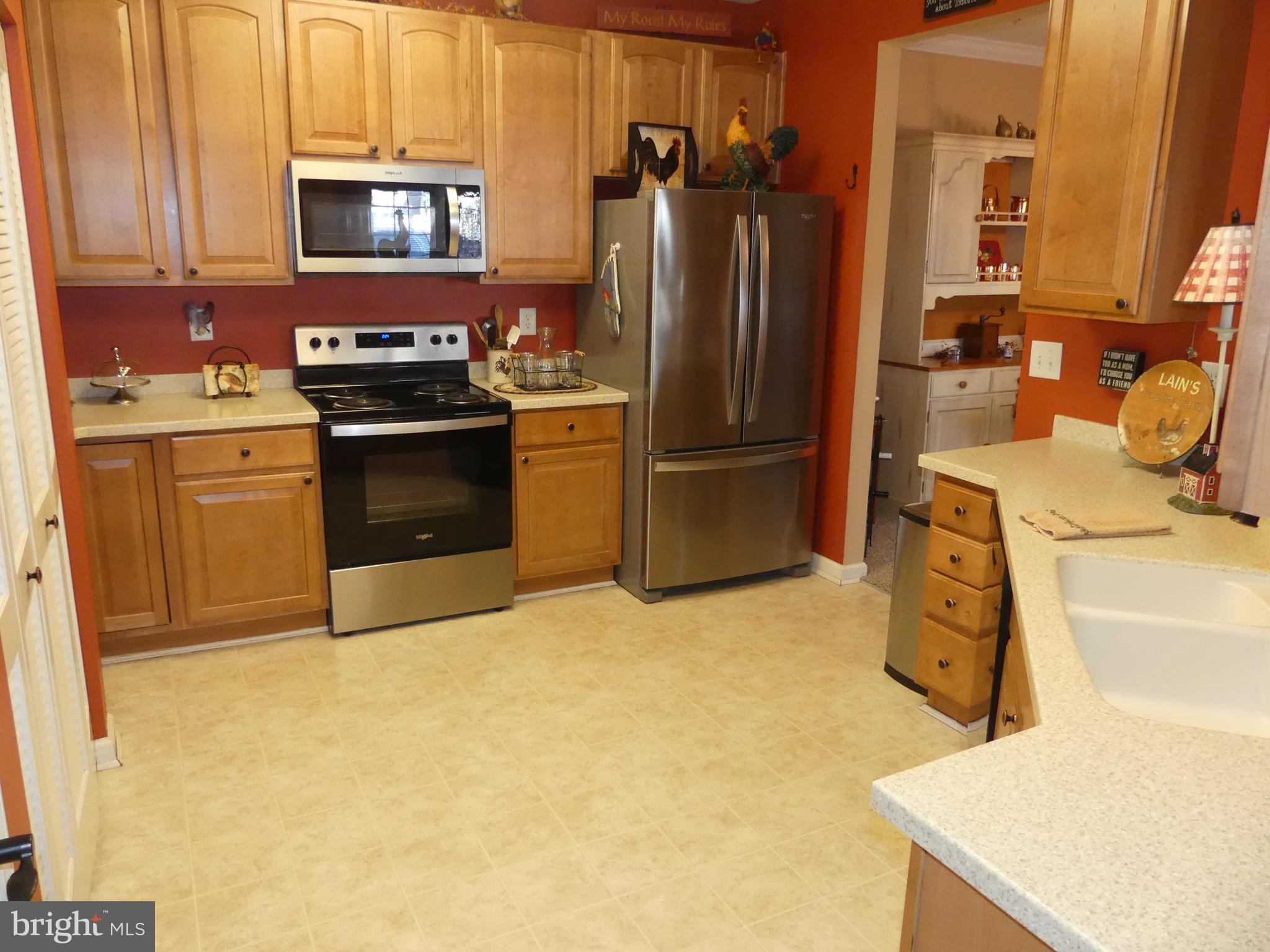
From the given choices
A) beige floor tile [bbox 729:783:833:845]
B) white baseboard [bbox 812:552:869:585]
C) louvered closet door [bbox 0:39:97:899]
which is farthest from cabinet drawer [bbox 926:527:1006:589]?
louvered closet door [bbox 0:39:97:899]

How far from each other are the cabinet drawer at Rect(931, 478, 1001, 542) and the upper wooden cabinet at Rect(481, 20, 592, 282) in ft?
6.19

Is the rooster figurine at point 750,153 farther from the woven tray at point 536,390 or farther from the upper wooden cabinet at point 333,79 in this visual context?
the upper wooden cabinet at point 333,79

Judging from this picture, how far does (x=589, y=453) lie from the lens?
3.95 metres

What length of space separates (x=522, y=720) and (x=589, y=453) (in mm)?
1295

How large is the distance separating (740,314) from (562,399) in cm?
80

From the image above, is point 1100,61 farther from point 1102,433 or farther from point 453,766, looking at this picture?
point 453,766

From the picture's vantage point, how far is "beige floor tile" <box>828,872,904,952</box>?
209 centimetres

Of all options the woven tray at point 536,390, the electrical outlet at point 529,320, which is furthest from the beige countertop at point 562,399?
the electrical outlet at point 529,320

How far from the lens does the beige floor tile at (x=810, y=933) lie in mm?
2053

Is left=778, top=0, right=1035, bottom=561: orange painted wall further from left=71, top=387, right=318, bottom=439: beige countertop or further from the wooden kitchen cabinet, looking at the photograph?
the wooden kitchen cabinet

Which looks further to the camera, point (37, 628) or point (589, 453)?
point (589, 453)

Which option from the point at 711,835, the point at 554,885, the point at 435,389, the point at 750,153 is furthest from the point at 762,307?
the point at 554,885

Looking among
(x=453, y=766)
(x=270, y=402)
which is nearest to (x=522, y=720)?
(x=453, y=766)

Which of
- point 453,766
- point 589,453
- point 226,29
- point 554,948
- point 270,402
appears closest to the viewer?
point 554,948
